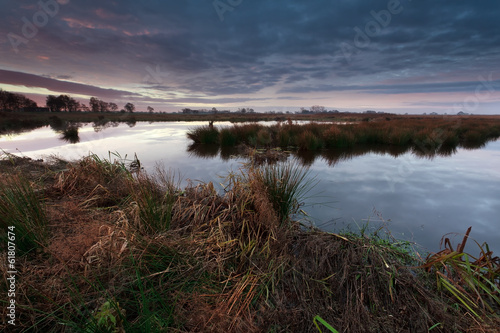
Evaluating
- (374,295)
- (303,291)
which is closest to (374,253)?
(374,295)

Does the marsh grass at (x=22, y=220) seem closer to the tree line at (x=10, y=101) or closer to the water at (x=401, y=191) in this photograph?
the water at (x=401, y=191)

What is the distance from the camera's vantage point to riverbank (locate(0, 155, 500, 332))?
6.23 ft

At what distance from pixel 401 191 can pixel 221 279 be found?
6.58 meters

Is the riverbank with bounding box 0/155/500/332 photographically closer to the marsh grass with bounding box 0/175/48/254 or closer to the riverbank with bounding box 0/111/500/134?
the marsh grass with bounding box 0/175/48/254

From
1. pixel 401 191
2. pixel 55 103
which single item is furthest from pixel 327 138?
pixel 55 103

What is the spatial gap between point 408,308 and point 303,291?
3.54 feet

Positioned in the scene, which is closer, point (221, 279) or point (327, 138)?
point (221, 279)

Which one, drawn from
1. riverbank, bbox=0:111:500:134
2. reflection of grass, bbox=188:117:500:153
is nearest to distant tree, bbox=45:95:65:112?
riverbank, bbox=0:111:500:134

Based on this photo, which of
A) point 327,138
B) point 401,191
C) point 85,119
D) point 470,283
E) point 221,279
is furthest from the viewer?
point 85,119

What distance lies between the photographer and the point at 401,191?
6.73m

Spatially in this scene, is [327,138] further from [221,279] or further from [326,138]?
[221,279]

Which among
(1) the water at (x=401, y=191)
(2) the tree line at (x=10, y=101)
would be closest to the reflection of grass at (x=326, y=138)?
(1) the water at (x=401, y=191)

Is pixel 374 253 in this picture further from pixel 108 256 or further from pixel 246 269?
pixel 108 256

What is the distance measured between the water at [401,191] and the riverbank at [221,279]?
1.32 meters
